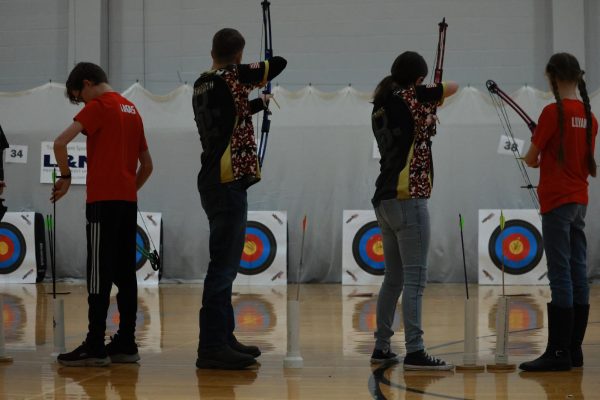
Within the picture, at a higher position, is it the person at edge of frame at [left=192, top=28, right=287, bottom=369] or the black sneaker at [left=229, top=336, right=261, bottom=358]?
the person at edge of frame at [left=192, top=28, right=287, bottom=369]

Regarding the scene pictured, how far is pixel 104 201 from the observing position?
3.21m

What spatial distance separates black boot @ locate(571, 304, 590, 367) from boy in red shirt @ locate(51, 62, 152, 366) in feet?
5.03

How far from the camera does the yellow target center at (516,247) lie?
775 centimetres

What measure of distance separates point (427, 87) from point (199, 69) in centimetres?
610

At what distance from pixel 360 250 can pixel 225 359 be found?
4775 millimetres

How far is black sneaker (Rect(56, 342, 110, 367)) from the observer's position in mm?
3197

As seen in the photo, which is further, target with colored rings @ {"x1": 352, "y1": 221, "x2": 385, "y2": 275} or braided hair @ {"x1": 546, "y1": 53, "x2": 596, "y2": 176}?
target with colored rings @ {"x1": 352, "y1": 221, "x2": 385, "y2": 275}

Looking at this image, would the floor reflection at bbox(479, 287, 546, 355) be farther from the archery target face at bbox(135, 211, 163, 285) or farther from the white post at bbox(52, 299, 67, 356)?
the archery target face at bbox(135, 211, 163, 285)

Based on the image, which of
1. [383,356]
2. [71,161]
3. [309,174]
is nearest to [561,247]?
[383,356]

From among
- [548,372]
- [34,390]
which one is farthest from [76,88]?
[548,372]

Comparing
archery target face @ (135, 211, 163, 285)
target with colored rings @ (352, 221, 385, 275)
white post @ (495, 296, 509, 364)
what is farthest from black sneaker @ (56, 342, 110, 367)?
target with colored rings @ (352, 221, 385, 275)

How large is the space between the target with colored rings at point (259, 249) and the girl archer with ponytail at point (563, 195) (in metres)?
4.83

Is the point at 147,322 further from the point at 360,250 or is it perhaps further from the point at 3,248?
the point at 3,248

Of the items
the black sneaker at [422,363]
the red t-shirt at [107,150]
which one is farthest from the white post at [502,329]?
the red t-shirt at [107,150]
